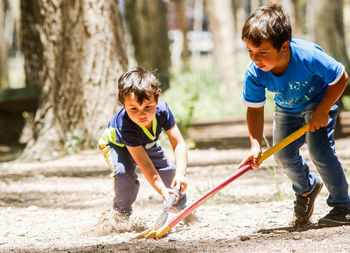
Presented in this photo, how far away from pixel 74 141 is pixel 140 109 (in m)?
3.45

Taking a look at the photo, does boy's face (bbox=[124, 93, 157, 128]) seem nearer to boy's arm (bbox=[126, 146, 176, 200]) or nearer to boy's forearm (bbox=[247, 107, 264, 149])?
boy's arm (bbox=[126, 146, 176, 200])

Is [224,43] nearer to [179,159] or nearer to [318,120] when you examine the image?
[179,159]

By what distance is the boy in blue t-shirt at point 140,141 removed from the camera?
3021 millimetres

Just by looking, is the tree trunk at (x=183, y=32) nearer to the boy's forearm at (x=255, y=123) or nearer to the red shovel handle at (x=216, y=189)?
the boy's forearm at (x=255, y=123)

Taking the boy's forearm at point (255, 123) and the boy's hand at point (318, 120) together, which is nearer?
the boy's hand at point (318, 120)

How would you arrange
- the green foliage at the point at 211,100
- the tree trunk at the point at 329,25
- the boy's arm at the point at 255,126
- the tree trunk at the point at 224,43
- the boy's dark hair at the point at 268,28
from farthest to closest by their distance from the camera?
the tree trunk at the point at 224,43 < the green foliage at the point at 211,100 < the tree trunk at the point at 329,25 < the boy's arm at the point at 255,126 < the boy's dark hair at the point at 268,28

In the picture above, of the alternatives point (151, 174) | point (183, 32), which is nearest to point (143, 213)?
point (151, 174)

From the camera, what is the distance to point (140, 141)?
3.21m

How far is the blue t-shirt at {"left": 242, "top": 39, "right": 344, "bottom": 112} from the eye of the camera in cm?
287

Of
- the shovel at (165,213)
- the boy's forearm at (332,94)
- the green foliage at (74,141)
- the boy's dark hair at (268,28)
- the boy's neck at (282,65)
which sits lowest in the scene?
the green foliage at (74,141)

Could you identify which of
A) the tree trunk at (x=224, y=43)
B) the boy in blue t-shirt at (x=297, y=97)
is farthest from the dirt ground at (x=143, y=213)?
the tree trunk at (x=224, y=43)

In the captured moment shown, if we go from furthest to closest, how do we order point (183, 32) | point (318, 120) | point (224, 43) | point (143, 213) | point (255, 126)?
1. point (183, 32)
2. point (224, 43)
3. point (143, 213)
4. point (255, 126)
5. point (318, 120)

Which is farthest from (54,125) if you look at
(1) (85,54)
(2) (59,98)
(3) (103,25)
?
(3) (103,25)

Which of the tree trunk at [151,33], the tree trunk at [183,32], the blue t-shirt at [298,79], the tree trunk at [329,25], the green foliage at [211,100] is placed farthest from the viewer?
the tree trunk at [183,32]
